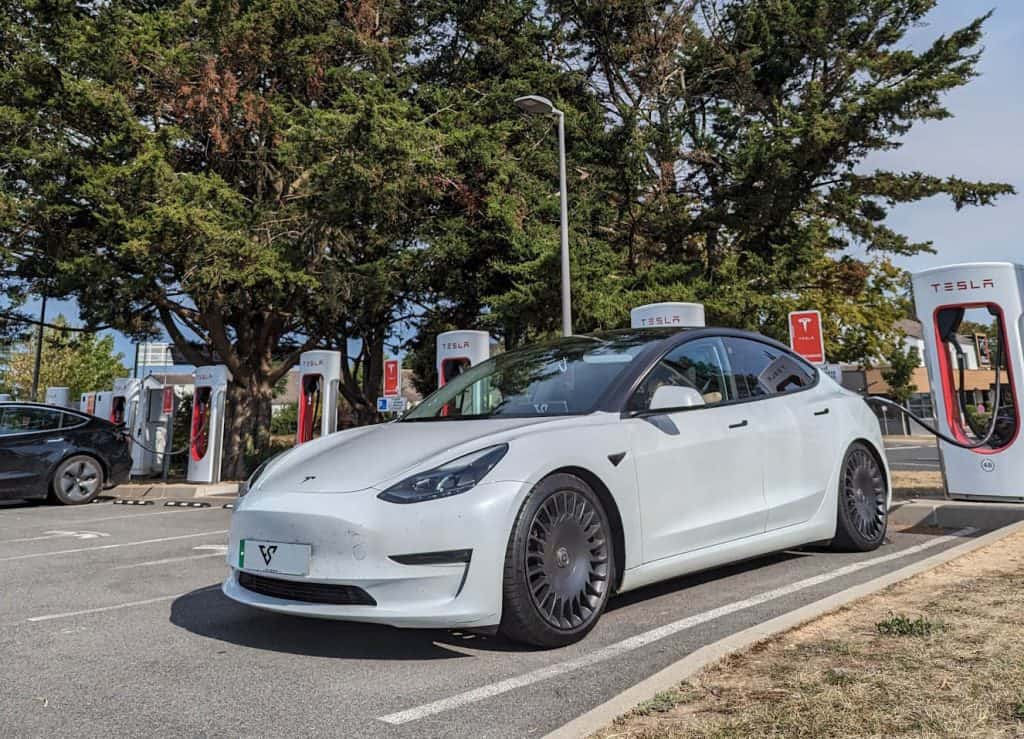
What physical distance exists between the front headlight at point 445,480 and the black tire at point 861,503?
303 centimetres

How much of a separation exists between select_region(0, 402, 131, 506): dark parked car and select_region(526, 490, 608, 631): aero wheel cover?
10452mm

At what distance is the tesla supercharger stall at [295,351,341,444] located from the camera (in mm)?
15844

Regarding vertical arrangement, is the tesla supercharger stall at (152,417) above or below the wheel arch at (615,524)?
above

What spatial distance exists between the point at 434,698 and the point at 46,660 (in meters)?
1.93

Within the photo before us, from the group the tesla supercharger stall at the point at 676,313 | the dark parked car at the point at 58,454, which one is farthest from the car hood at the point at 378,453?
the dark parked car at the point at 58,454

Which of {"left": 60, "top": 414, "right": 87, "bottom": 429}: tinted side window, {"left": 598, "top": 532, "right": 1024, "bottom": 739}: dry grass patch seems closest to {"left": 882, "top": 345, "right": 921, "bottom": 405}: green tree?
{"left": 60, "top": 414, "right": 87, "bottom": 429}: tinted side window

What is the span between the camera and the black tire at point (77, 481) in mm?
11906

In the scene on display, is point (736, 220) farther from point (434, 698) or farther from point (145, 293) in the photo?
point (434, 698)

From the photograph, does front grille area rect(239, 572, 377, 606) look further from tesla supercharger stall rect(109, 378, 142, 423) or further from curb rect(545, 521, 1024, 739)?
tesla supercharger stall rect(109, 378, 142, 423)

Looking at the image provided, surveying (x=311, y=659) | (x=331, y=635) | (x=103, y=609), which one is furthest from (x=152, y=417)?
(x=311, y=659)

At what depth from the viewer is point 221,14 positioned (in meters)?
20.2

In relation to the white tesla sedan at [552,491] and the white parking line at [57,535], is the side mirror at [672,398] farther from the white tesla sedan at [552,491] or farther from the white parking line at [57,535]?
the white parking line at [57,535]

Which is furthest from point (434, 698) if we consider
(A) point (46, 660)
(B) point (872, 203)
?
(B) point (872, 203)

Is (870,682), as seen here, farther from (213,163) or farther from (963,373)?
(213,163)
